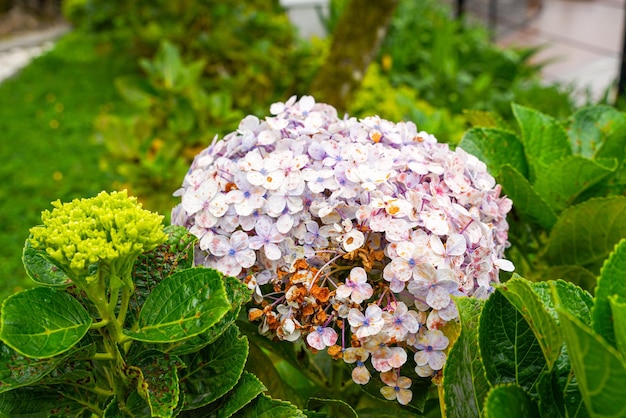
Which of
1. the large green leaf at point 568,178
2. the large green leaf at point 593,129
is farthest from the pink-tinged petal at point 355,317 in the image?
the large green leaf at point 593,129

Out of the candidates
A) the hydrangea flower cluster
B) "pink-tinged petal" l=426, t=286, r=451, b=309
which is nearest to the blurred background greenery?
the hydrangea flower cluster

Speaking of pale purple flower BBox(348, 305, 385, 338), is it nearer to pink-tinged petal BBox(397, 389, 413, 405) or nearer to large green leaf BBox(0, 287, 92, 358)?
pink-tinged petal BBox(397, 389, 413, 405)

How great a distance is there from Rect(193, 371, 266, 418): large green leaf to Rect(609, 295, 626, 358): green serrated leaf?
0.44 m

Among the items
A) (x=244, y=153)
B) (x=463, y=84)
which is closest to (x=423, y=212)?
(x=244, y=153)

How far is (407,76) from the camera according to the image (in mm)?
4352

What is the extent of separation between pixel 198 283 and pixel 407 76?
3647mm

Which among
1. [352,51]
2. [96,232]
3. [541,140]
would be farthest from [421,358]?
[352,51]

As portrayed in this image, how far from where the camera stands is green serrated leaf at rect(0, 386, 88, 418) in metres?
0.95

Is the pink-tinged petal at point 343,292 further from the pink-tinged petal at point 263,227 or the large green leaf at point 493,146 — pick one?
the large green leaf at point 493,146

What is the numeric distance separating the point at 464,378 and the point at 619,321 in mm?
245

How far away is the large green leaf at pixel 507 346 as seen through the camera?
0.90m

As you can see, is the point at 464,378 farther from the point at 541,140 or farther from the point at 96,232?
the point at 541,140

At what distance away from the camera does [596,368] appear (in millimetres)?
683

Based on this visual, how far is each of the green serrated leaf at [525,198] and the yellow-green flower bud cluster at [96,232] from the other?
2.32 ft
